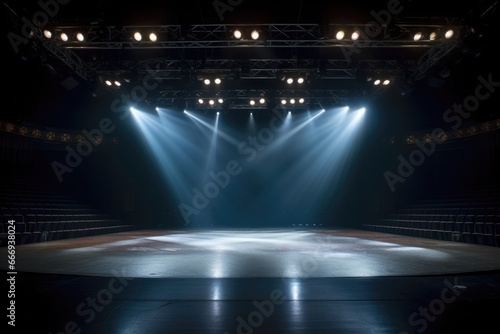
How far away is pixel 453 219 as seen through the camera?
27.5 ft

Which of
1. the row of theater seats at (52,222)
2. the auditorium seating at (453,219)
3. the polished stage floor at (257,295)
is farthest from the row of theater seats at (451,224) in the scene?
the row of theater seats at (52,222)

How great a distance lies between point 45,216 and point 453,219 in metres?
10.6

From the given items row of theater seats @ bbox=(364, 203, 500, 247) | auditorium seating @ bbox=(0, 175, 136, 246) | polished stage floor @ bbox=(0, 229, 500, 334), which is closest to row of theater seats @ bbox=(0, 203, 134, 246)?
auditorium seating @ bbox=(0, 175, 136, 246)

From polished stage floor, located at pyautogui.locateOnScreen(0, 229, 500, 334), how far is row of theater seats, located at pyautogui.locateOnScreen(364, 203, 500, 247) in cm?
298

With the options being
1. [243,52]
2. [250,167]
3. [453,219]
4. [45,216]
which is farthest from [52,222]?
[453,219]

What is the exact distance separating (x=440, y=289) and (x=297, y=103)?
361 inches

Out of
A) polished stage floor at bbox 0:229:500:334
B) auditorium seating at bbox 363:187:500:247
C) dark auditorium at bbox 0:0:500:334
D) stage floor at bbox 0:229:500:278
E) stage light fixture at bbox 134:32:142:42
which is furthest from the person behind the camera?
stage light fixture at bbox 134:32:142:42

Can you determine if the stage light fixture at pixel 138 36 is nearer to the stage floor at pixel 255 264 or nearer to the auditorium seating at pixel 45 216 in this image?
the auditorium seating at pixel 45 216

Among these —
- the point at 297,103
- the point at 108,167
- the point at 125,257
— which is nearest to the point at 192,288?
the point at 125,257

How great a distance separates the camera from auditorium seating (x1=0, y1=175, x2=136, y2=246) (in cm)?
743

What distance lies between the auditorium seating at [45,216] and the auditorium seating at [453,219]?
9804 millimetres

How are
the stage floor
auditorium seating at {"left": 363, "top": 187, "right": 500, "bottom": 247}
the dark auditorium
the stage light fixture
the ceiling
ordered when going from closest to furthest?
the dark auditorium, the stage floor, the ceiling, auditorium seating at {"left": 363, "top": 187, "right": 500, "bottom": 247}, the stage light fixture

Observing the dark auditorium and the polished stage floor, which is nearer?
the polished stage floor

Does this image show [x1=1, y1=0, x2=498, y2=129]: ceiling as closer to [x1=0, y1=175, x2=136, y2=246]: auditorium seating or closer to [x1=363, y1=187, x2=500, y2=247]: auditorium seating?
[x1=0, y1=175, x2=136, y2=246]: auditorium seating
